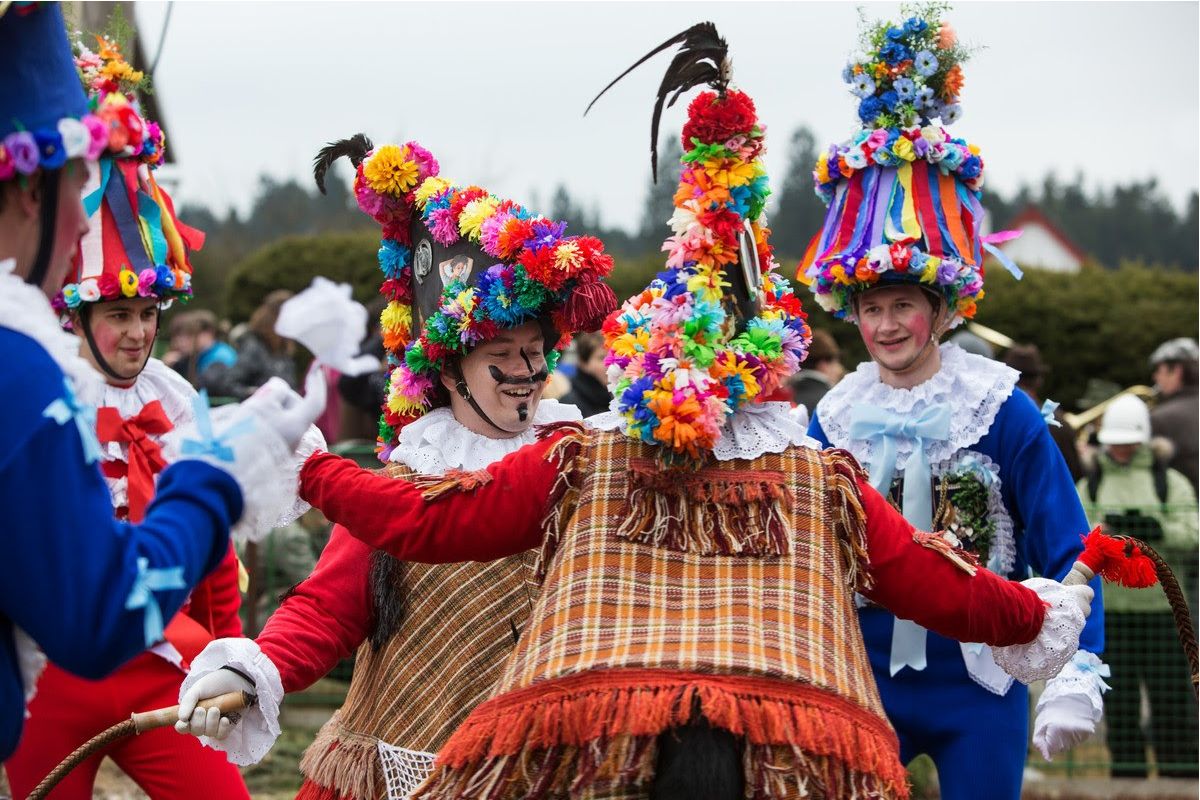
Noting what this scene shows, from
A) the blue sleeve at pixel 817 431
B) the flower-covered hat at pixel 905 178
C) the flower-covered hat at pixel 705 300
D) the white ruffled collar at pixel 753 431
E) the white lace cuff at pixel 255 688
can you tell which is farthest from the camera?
the blue sleeve at pixel 817 431

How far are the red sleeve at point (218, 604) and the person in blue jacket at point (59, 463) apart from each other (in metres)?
1.96

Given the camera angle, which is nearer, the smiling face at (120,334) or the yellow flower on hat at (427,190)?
the yellow flower on hat at (427,190)

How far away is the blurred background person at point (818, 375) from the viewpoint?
316 inches

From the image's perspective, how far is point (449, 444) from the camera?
13.6 ft

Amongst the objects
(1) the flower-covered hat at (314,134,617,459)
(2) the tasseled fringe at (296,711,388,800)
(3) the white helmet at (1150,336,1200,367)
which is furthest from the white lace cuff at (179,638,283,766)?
(3) the white helmet at (1150,336,1200,367)

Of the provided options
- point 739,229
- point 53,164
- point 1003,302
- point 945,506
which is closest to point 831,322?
point 1003,302

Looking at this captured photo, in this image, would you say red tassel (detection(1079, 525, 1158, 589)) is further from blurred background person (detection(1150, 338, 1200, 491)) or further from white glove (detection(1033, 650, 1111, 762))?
blurred background person (detection(1150, 338, 1200, 491))

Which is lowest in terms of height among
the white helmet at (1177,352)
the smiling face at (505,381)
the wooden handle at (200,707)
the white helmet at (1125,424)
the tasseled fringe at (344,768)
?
the tasseled fringe at (344,768)

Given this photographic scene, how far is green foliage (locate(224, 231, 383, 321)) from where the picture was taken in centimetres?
1485

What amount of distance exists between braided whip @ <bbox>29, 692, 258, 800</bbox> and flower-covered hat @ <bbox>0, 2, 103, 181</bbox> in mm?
1389

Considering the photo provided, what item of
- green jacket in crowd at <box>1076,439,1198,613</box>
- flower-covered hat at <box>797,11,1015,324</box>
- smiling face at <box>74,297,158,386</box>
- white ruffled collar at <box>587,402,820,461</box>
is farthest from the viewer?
green jacket in crowd at <box>1076,439,1198,613</box>

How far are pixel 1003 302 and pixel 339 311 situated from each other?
11857mm

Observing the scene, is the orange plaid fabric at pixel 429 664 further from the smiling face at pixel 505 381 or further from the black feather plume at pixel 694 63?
the black feather plume at pixel 694 63

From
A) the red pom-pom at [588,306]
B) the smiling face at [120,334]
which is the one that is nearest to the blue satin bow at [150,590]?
the red pom-pom at [588,306]
